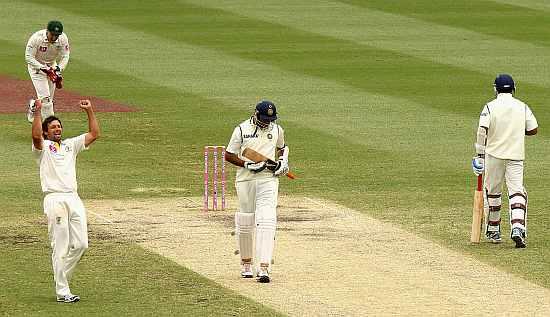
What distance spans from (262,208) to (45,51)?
9.47m

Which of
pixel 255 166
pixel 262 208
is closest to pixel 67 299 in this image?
pixel 262 208

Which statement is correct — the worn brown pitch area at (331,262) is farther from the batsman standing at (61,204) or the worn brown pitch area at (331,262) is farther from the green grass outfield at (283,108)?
the batsman standing at (61,204)

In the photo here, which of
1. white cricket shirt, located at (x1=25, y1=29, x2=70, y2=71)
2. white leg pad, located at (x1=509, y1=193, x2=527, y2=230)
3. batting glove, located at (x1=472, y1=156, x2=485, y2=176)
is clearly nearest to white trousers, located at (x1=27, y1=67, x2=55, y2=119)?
white cricket shirt, located at (x1=25, y1=29, x2=70, y2=71)

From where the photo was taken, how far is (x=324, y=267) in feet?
51.1

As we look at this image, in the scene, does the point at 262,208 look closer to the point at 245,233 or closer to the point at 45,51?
the point at 245,233

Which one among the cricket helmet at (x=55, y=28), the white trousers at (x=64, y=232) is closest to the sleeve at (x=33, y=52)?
the cricket helmet at (x=55, y=28)

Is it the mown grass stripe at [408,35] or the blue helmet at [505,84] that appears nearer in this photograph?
the blue helmet at [505,84]

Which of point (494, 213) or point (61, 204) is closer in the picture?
point (61, 204)

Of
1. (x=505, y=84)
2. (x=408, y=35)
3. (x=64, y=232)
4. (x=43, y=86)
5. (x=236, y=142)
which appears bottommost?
(x=64, y=232)

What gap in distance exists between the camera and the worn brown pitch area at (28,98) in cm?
2738

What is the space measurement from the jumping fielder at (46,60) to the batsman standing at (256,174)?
8.50 metres

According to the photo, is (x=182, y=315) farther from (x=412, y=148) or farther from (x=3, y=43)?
(x=3, y=43)

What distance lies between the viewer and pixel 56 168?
13.9 meters

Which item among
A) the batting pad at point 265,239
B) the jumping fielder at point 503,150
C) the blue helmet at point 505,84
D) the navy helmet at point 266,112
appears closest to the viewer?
the batting pad at point 265,239
